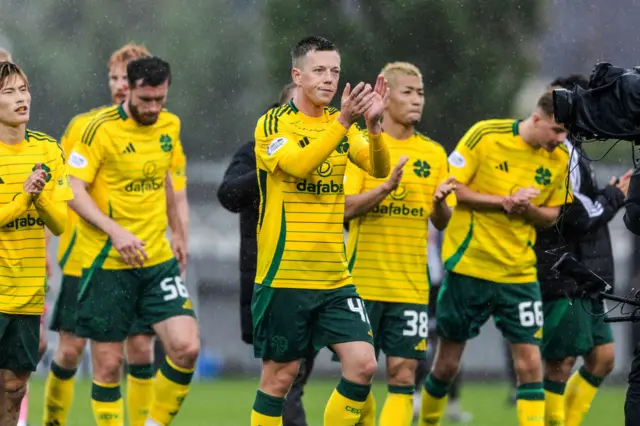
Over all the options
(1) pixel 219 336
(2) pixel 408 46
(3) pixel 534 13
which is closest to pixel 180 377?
(2) pixel 408 46

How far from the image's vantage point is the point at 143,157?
977 centimetres

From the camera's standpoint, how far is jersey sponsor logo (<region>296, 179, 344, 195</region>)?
27.6 ft

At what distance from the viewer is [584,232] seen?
413 inches

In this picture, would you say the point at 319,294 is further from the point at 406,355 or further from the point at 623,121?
the point at 623,121

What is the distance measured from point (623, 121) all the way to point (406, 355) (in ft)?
8.29

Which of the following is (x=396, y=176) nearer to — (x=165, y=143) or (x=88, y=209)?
(x=165, y=143)

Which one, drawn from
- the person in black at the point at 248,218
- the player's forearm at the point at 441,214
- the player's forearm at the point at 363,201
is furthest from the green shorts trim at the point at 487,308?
the player's forearm at the point at 363,201

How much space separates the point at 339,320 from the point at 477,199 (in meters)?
1.83

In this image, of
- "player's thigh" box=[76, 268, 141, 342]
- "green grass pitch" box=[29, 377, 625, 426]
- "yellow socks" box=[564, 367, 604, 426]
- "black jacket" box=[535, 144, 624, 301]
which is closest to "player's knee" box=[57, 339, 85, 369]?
"player's thigh" box=[76, 268, 141, 342]

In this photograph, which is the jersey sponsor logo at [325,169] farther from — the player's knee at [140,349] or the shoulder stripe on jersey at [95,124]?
the player's knee at [140,349]

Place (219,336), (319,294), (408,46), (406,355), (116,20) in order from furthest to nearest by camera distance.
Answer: (116,20) < (219,336) < (408,46) < (406,355) < (319,294)

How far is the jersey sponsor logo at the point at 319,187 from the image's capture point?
331 inches

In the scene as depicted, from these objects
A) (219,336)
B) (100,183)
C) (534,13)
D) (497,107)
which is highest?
(534,13)

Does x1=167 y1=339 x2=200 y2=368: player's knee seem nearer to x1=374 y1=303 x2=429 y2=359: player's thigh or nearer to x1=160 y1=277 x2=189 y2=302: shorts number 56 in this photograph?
x1=160 y1=277 x2=189 y2=302: shorts number 56
